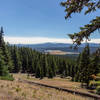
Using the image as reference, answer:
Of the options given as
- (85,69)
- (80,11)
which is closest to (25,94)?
(80,11)

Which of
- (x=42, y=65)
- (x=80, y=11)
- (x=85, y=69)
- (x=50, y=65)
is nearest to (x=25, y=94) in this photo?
(x=80, y=11)

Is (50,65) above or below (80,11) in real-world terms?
below

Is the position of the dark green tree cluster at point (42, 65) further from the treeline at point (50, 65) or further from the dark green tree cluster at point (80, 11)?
the dark green tree cluster at point (80, 11)

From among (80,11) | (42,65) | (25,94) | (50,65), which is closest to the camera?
(80,11)

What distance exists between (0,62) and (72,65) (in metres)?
43.2

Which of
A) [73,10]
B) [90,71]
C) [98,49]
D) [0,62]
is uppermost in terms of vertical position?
[73,10]

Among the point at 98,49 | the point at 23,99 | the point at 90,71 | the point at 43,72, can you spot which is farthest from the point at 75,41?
the point at 43,72

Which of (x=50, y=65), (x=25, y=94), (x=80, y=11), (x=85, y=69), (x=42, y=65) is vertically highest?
(x=80, y=11)

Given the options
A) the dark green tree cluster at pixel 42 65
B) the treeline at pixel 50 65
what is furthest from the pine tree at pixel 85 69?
the dark green tree cluster at pixel 42 65

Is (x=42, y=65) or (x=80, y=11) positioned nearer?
(x=80, y=11)

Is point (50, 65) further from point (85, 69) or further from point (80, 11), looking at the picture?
point (80, 11)

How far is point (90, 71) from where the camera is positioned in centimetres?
3572

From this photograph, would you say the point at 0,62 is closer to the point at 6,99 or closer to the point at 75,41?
the point at 6,99

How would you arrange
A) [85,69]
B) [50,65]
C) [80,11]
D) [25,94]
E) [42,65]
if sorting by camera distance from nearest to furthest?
1. [80,11]
2. [25,94]
3. [85,69]
4. [42,65]
5. [50,65]
